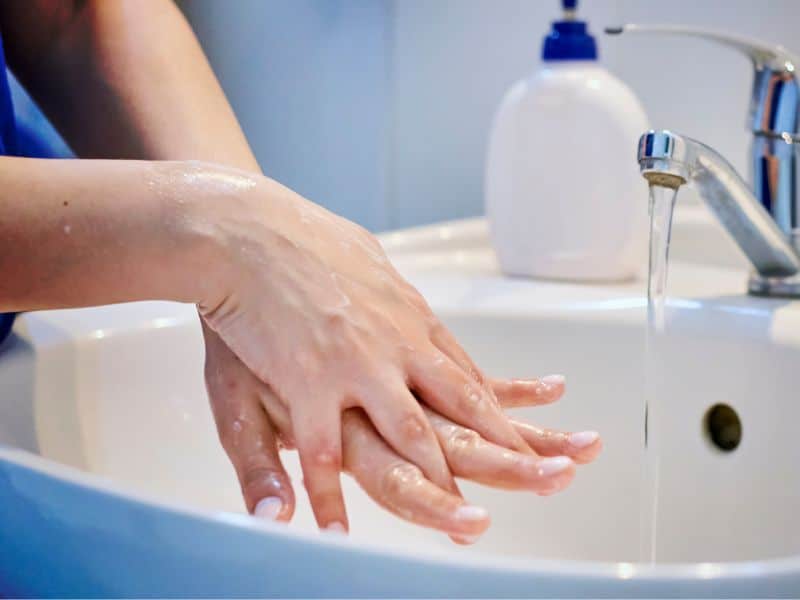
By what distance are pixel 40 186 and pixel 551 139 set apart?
14.8 inches

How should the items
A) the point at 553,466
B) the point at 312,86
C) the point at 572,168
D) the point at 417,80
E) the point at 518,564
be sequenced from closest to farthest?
the point at 518,564, the point at 553,466, the point at 572,168, the point at 417,80, the point at 312,86

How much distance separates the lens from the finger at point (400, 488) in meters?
0.35

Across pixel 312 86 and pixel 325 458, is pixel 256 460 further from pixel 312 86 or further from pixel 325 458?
pixel 312 86

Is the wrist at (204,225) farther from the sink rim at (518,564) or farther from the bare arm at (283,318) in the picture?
the sink rim at (518,564)

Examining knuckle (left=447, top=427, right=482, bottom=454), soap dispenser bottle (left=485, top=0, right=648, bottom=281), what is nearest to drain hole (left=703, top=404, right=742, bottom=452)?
soap dispenser bottle (left=485, top=0, right=648, bottom=281)

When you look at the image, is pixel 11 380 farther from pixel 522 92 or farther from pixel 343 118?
pixel 343 118

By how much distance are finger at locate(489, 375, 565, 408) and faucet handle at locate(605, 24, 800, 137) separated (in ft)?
0.74

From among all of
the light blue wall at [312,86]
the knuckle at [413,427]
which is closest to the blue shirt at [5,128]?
the knuckle at [413,427]

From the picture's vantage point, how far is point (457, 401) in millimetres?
413

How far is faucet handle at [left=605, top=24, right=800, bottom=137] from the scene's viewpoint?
0.59m

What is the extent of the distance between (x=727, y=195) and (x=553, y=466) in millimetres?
250

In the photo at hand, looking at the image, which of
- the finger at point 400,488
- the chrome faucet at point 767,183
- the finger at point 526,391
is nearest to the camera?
the finger at point 400,488

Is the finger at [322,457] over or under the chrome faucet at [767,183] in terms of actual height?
under

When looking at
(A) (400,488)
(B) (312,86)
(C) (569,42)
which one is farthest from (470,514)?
(B) (312,86)
